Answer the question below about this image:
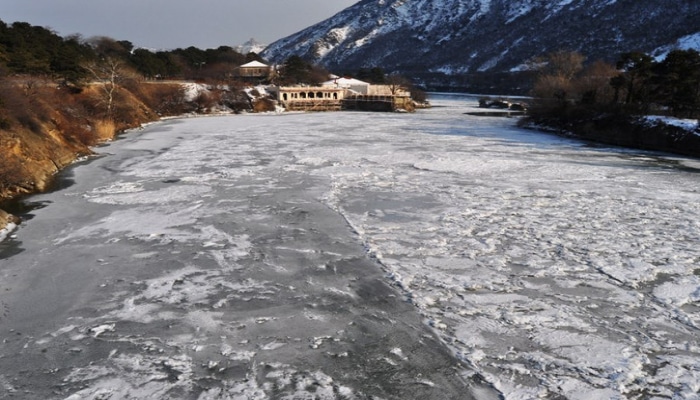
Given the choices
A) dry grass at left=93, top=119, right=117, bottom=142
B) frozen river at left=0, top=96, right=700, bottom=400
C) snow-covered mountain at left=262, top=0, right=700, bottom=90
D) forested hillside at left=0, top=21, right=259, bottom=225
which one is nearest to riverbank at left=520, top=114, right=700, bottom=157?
frozen river at left=0, top=96, right=700, bottom=400

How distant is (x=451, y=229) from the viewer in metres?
9.36

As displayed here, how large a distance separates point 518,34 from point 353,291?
155 metres

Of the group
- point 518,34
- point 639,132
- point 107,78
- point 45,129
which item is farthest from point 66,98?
point 518,34

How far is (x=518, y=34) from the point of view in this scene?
146 meters

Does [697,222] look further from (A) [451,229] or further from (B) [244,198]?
(B) [244,198]

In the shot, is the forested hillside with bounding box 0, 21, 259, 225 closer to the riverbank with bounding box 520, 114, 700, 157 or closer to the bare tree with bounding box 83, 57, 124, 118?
the bare tree with bounding box 83, 57, 124, 118

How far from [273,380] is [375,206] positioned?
265 inches

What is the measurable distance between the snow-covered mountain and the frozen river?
316 feet

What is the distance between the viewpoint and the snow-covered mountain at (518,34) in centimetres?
10131

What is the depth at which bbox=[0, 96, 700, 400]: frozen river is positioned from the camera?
4773 mm

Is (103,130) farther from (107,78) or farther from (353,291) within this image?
(353,291)

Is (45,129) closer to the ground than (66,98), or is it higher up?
closer to the ground

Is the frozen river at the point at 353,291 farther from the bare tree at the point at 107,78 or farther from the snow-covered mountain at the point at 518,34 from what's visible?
the snow-covered mountain at the point at 518,34

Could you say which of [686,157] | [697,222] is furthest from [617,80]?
[697,222]
